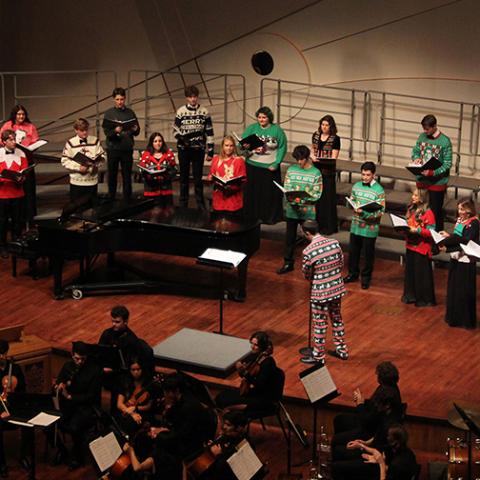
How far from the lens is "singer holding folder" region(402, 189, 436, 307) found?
1097 cm

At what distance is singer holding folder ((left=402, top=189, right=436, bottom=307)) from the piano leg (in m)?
3.29

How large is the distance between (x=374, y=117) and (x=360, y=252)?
2.70 metres

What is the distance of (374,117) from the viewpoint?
1406cm

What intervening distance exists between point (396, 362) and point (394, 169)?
3977mm

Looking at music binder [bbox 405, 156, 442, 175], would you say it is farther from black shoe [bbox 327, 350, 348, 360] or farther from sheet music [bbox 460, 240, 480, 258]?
black shoe [bbox 327, 350, 348, 360]

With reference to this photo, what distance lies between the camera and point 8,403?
28.4 ft

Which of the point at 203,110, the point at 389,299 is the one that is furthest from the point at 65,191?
the point at 389,299

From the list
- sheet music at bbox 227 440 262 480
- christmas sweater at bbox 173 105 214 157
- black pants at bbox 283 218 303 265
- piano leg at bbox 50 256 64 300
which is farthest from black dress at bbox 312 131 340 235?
sheet music at bbox 227 440 262 480

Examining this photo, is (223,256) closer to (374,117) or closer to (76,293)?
(76,293)

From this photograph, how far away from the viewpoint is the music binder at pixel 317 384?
336 inches

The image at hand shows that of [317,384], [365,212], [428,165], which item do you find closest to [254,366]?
[317,384]

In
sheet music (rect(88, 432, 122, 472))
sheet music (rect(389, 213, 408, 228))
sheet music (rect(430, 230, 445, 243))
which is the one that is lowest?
sheet music (rect(88, 432, 122, 472))

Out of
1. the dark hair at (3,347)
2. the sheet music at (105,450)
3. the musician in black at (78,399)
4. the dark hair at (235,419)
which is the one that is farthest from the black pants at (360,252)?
the sheet music at (105,450)

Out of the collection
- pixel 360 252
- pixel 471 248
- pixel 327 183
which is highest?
pixel 327 183
